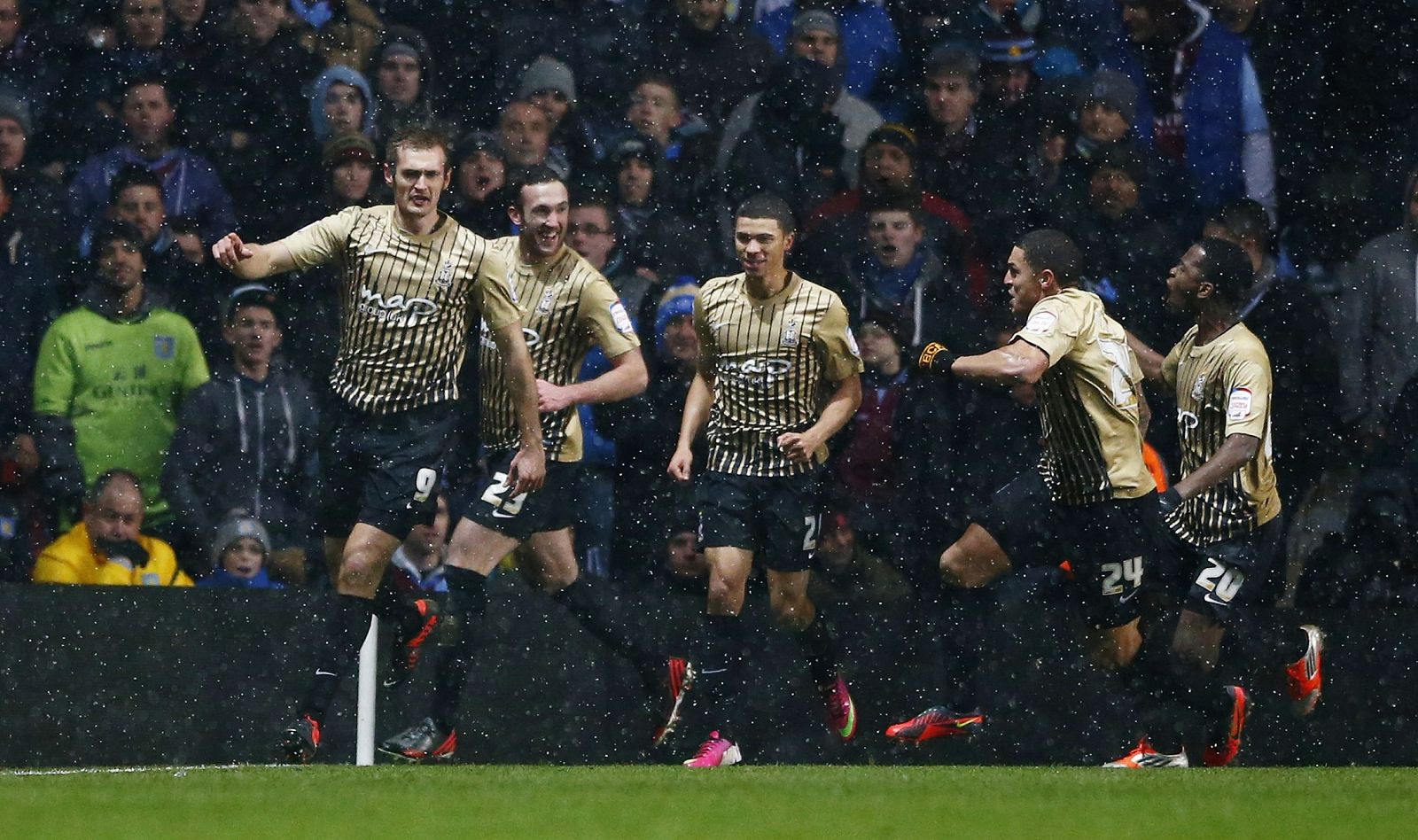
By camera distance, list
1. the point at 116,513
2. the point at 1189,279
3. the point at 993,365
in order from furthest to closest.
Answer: the point at 116,513 → the point at 1189,279 → the point at 993,365

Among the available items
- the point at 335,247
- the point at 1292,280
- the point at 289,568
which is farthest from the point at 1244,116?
the point at 289,568

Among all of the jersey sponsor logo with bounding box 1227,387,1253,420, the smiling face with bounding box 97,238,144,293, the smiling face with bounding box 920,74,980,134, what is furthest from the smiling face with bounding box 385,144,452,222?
the jersey sponsor logo with bounding box 1227,387,1253,420

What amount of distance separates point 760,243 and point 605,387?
0.79 metres

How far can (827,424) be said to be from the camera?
739 cm

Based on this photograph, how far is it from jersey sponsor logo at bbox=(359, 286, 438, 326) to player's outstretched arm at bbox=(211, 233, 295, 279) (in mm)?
323

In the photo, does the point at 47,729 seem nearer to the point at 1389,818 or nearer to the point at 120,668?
the point at 120,668

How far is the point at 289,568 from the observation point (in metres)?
8.38

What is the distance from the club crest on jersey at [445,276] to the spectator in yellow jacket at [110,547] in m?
1.78

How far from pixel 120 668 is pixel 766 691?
2544 millimetres

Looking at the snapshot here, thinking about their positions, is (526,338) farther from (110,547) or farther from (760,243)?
(110,547)

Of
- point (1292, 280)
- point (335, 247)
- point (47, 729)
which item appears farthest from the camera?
point (1292, 280)

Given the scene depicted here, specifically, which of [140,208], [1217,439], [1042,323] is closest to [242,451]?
[140,208]

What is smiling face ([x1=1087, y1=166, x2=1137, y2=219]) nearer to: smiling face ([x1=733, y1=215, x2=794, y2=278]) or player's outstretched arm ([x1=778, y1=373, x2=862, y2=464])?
player's outstretched arm ([x1=778, y1=373, x2=862, y2=464])

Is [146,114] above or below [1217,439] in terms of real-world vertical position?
above
